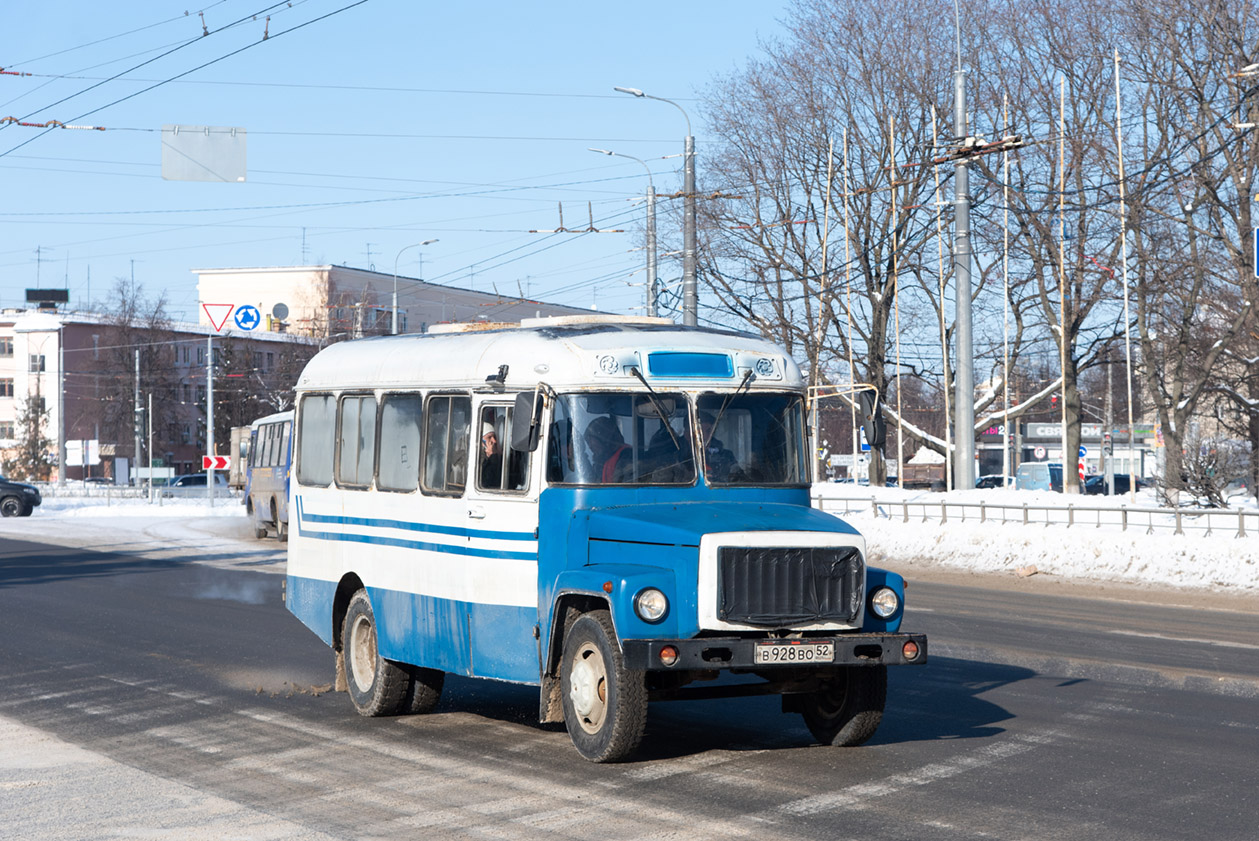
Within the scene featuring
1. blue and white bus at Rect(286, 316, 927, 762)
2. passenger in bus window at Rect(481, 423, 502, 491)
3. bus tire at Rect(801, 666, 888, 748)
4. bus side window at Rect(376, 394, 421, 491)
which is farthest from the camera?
bus side window at Rect(376, 394, 421, 491)

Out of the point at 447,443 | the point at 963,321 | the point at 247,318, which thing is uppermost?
the point at 247,318

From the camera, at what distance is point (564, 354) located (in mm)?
9414

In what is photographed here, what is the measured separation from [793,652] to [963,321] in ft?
80.4


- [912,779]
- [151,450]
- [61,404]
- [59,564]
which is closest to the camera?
[912,779]

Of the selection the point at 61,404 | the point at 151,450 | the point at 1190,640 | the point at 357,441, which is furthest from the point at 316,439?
the point at 61,404

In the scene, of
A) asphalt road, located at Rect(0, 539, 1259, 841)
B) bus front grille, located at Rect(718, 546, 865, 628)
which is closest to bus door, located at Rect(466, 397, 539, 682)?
asphalt road, located at Rect(0, 539, 1259, 841)

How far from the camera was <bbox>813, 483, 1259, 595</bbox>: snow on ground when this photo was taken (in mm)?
23531

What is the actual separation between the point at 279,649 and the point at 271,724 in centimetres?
446

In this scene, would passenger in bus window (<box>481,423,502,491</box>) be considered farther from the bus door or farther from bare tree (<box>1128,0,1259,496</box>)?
bare tree (<box>1128,0,1259,496</box>)

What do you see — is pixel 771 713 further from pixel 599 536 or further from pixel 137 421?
pixel 137 421

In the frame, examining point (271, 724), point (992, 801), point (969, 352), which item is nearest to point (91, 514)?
point (969, 352)

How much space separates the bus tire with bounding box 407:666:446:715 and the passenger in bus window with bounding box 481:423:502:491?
1.82 m

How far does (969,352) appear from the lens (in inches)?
1235

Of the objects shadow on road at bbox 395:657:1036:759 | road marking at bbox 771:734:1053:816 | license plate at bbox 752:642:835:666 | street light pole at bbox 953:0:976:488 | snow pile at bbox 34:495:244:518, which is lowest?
shadow on road at bbox 395:657:1036:759
